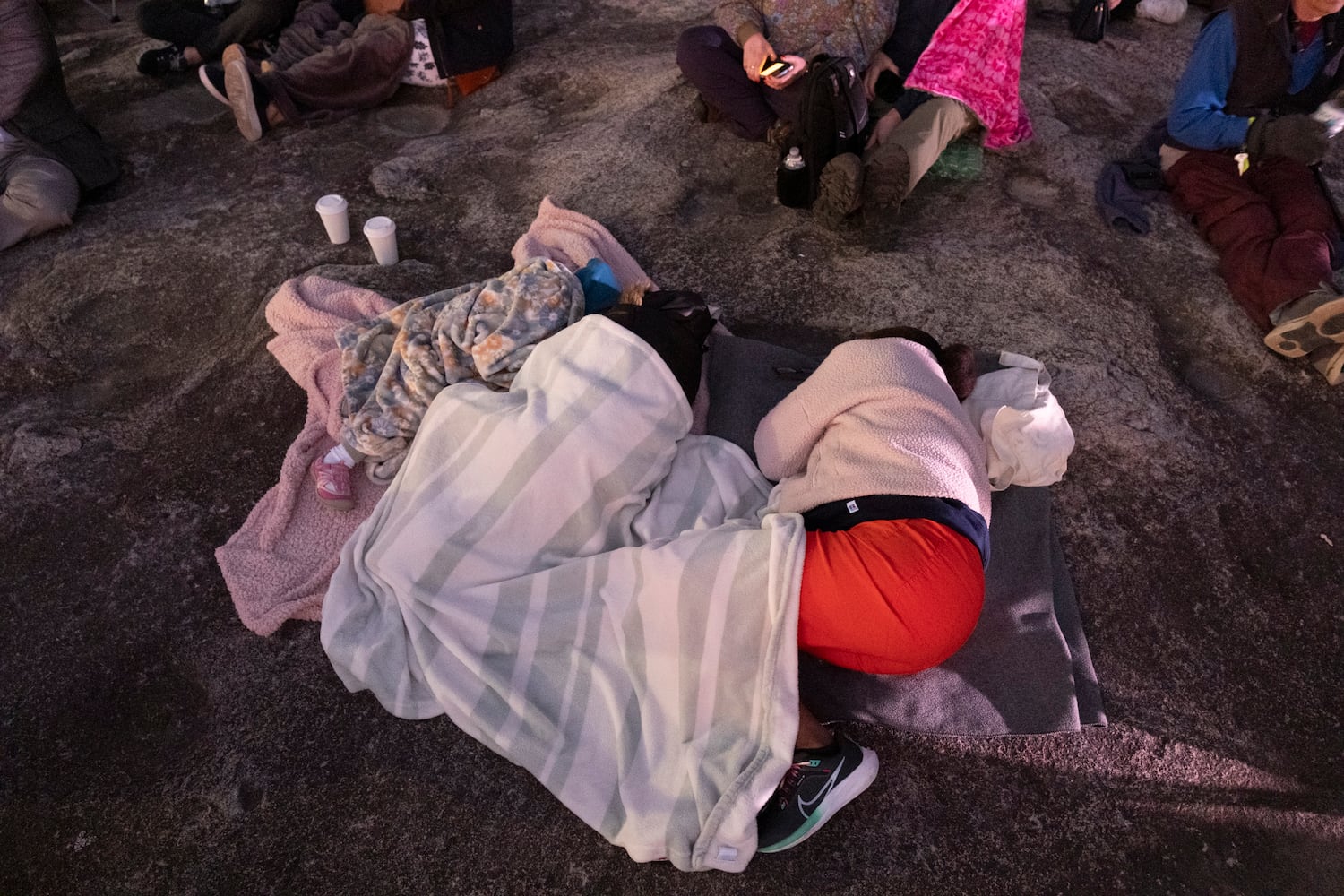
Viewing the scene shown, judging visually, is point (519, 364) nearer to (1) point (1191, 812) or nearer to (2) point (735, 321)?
(2) point (735, 321)

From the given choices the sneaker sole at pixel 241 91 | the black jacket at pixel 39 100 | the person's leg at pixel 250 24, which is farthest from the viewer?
the person's leg at pixel 250 24

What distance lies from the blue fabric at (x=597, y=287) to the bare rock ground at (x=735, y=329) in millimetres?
524

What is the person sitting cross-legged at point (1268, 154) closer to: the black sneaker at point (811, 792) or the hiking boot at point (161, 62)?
the black sneaker at point (811, 792)

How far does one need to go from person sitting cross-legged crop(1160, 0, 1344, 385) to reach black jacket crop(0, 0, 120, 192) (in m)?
4.46

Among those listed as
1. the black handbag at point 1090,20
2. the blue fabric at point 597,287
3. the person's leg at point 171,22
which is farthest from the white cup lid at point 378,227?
the black handbag at point 1090,20

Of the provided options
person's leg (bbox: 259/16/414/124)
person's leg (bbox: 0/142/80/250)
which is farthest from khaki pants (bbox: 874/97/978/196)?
person's leg (bbox: 0/142/80/250)

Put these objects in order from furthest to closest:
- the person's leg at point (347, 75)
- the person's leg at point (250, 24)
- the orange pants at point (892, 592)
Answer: the person's leg at point (250, 24) < the person's leg at point (347, 75) < the orange pants at point (892, 592)

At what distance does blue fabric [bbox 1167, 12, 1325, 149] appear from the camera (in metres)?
3.04

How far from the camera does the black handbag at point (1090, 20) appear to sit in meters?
4.41

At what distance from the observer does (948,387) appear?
81.3 inches

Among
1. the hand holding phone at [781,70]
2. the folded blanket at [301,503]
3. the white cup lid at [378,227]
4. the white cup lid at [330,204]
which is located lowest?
the folded blanket at [301,503]

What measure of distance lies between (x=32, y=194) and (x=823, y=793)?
3.63 meters

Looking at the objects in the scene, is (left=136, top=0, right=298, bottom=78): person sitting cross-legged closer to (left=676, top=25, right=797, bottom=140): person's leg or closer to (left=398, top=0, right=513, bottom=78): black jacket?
(left=398, top=0, right=513, bottom=78): black jacket

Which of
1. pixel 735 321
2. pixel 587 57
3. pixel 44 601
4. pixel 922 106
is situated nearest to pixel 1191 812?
pixel 735 321
